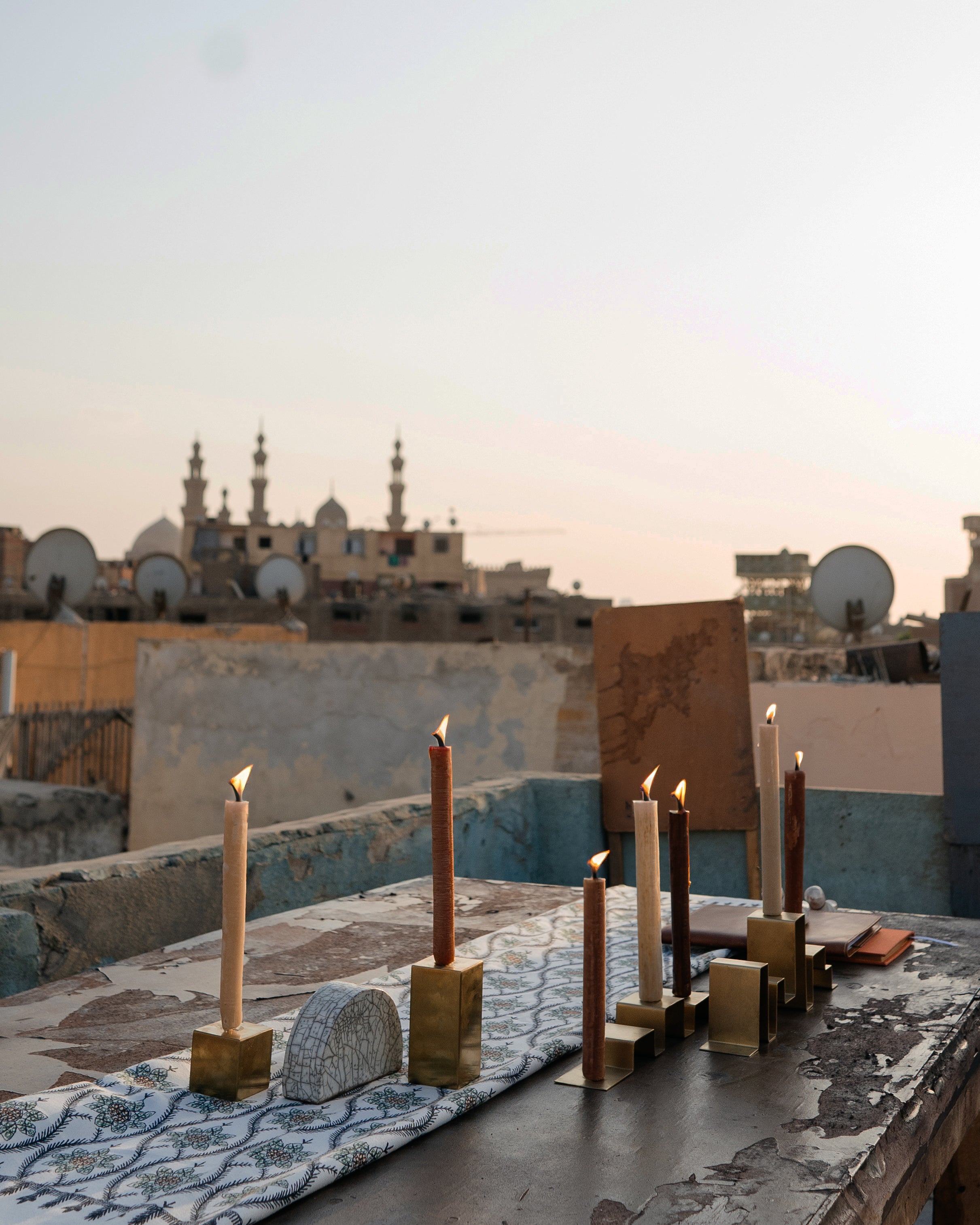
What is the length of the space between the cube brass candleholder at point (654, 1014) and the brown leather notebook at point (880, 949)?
0.68 meters

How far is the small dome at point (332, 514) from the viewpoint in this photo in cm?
6044

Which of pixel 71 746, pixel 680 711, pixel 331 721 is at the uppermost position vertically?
pixel 680 711

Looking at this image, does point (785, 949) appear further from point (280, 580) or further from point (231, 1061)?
point (280, 580)

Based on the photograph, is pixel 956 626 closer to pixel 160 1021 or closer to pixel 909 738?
pixel 160 1021

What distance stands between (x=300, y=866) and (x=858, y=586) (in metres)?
A: 8.00

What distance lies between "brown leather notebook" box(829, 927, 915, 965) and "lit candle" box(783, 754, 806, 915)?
0.45m

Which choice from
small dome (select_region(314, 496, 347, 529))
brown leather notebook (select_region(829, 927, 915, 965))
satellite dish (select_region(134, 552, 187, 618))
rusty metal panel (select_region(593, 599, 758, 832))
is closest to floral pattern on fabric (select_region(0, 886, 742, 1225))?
brown leather notebook (select_region(829, 927, 915, 965))

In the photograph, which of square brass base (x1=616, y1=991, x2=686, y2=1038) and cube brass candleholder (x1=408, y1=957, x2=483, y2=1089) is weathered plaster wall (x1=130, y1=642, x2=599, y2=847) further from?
cube brass candleholder (x1=408, y1=957, x2=483, y2=1089)

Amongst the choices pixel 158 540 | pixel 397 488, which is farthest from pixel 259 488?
pixel 158 540

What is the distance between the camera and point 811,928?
93.7 inches

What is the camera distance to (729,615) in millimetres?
5180

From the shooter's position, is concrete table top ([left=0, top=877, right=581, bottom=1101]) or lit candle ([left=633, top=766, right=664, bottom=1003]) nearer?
lit candle ([left=633, top=766, right=664, bottom=1003])

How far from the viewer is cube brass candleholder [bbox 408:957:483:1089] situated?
1.48 meters

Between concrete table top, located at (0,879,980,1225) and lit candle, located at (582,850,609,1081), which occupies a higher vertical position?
lit candle, located at (582,850,609,1081)
